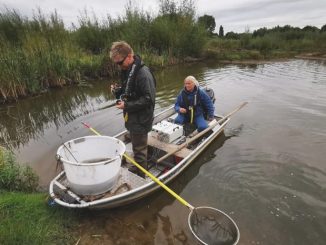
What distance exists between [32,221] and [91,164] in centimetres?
106

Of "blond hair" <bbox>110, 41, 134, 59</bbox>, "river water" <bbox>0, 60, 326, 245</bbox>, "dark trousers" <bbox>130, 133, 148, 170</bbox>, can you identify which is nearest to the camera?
"blond hair" <bbox>110, 41, 134, 59</bbox>

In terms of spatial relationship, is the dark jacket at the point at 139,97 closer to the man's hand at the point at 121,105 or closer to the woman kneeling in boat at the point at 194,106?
the man's hand at the point at 121,105

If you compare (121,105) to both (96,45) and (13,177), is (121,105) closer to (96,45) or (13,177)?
(13,177)

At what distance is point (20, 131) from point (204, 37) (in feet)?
52.6

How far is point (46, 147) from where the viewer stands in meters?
6.11

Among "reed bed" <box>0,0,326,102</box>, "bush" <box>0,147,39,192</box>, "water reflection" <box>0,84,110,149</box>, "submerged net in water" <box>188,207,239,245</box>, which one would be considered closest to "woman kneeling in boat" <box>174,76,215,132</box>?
"submerged net in water" <box>188,207,239,245</box>

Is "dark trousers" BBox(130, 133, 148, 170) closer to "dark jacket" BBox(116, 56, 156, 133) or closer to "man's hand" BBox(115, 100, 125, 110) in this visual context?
"dark jacket" BBox(116, 56, 156, 133)

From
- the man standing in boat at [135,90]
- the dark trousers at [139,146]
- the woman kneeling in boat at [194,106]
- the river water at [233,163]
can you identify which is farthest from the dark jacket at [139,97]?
the woman kneeling in boat at [194,106]

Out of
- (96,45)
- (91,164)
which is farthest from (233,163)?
(96,45)

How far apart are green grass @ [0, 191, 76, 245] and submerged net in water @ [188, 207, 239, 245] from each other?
1599 millimetres

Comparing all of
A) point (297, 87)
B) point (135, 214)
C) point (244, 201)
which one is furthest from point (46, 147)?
point (297, 87)

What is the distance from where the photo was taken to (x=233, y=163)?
545 centimetres

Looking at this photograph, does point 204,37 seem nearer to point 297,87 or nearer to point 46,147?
point 297,87

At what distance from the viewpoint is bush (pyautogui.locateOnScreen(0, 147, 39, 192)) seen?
158 inches
